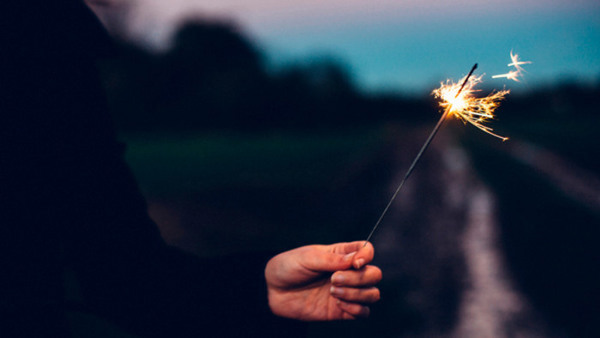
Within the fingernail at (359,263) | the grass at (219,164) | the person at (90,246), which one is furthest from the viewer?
the grass at (219,164)

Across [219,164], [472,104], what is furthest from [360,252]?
[219,164]

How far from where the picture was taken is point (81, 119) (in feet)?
4.18

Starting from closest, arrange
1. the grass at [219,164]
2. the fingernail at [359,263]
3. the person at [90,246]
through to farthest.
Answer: the person at [90,246] → the fingernail at [359,263] → the grass at [219,164]

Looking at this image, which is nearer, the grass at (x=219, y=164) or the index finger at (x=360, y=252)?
the index finger at (x=360, y=252)

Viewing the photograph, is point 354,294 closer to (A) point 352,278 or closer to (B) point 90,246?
(A) point 352,278

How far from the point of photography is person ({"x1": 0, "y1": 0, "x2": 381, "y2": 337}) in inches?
45.6

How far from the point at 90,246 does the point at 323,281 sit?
728mm

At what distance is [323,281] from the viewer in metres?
1.47

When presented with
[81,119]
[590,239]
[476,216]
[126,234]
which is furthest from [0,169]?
[476,216]

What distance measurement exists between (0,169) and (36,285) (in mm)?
315

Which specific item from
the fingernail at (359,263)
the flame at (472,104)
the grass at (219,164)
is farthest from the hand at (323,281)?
the grass at (219,164)

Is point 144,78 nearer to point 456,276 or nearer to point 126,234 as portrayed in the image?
point 456,276

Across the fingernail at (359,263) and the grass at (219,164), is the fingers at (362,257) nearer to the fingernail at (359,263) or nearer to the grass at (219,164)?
the fingernail at (359,263)

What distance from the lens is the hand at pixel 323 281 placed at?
1.33 meters
